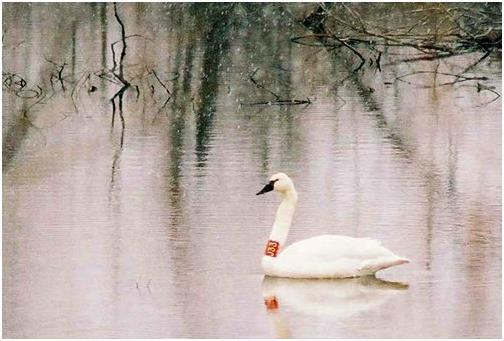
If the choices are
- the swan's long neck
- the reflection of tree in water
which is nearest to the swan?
the swan's long neck

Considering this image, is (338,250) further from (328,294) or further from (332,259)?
(328,294)

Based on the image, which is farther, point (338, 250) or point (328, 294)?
point (338, 250)

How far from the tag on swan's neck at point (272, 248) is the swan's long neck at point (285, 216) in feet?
0.25

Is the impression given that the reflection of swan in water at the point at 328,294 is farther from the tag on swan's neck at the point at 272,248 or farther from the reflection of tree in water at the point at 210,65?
the reflection of tree in water at the point at 210,65

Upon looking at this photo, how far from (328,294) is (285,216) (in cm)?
63

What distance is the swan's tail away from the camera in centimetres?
744

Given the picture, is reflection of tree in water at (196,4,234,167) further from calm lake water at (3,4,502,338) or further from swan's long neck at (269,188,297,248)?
swan's long neck at (269,188,297,248)

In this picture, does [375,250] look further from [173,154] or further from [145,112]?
[145,112]

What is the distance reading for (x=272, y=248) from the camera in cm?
762

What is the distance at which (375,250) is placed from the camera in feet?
24.6

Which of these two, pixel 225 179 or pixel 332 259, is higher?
pixel 225 179

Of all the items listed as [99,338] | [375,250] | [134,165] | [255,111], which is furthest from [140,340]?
[255,111]

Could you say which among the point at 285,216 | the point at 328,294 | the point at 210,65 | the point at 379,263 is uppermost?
the point at 210,65

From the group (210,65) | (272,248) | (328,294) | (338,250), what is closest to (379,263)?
(338,250)
